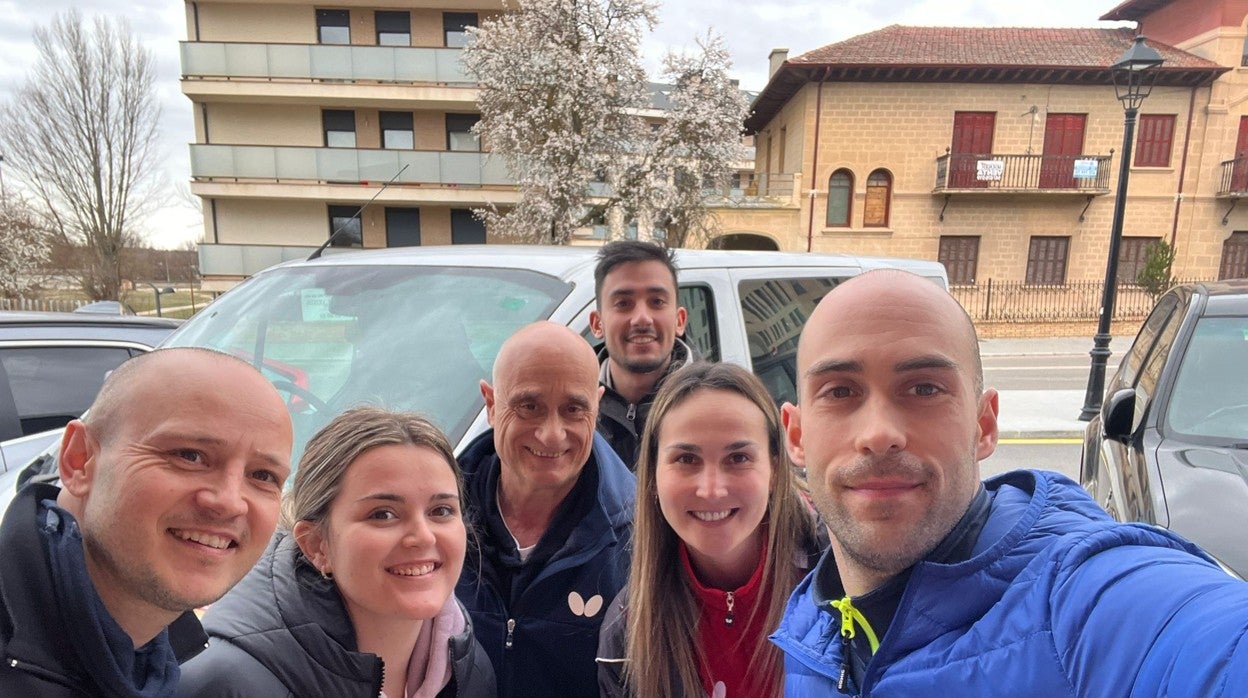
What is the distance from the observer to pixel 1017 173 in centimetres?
2495

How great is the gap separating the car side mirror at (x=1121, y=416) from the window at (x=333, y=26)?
25575 mm

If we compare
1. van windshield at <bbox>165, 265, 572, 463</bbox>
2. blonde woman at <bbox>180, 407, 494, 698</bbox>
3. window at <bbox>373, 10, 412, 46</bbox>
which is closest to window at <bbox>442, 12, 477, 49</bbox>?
window at <bbox>373, 10, 412, 46</bbox>

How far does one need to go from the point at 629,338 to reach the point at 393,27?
2451 centimetres

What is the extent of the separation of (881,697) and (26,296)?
2764cm

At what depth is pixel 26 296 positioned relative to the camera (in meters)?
21.0

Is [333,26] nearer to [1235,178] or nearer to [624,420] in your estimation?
[624,420]

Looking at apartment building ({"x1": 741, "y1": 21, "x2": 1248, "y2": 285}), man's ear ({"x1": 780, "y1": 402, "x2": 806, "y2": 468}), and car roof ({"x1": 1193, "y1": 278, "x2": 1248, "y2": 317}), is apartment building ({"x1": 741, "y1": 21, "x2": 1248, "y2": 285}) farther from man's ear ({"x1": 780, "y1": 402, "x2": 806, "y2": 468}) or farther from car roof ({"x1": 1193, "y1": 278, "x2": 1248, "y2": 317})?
man's ear ({"x1": 780, "y1": 402, "x2": 806, "y2": 468})

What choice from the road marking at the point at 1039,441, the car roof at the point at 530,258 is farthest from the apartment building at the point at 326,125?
the car roof at the point at 530,258

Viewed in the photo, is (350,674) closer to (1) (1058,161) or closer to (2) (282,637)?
(2) (282,637)

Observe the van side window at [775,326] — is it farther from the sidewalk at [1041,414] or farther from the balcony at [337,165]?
the balcony at [337,165]

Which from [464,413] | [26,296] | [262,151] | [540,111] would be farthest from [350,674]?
[26,296]

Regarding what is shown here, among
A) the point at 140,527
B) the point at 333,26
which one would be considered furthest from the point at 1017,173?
the point at 140,527

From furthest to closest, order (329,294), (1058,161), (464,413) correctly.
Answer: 1. (1058,161)
2. (329,294)
3. (464,413)

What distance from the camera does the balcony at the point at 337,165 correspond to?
21969mm
